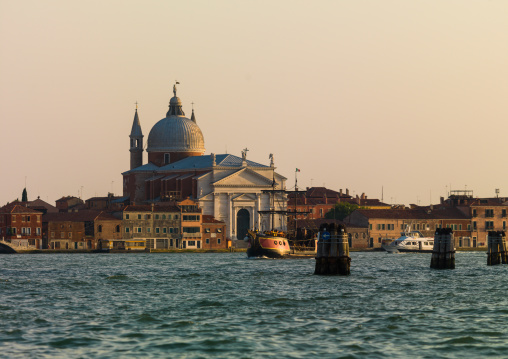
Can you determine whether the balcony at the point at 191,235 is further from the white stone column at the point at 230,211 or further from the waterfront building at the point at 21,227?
the waterfront building at the point at 21,227

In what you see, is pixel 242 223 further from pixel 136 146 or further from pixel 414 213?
pixel 136 146

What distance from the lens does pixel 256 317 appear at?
3075 cm

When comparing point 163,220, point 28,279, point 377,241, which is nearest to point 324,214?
point 377,241

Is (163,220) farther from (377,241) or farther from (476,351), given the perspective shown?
(476,351)

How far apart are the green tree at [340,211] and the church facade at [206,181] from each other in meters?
12.2

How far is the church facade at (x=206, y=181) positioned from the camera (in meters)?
120

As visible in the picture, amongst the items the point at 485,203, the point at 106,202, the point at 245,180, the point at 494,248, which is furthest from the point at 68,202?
the point at 494,248

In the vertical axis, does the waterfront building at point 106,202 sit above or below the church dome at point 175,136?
below

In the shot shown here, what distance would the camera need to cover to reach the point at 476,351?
24453 mm

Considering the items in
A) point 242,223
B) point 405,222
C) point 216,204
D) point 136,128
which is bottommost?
point 405,222

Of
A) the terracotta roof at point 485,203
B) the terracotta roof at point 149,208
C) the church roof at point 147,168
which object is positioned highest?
the church roof at point 147,168

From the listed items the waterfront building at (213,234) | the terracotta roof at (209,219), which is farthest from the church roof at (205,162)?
the waterfront building at (213,234)

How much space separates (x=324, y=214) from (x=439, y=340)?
11508 cm

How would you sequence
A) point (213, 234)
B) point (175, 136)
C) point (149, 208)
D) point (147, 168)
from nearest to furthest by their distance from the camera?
point (149, 208)
point (213, 234)
point (147, 168)
point (175, 136)
